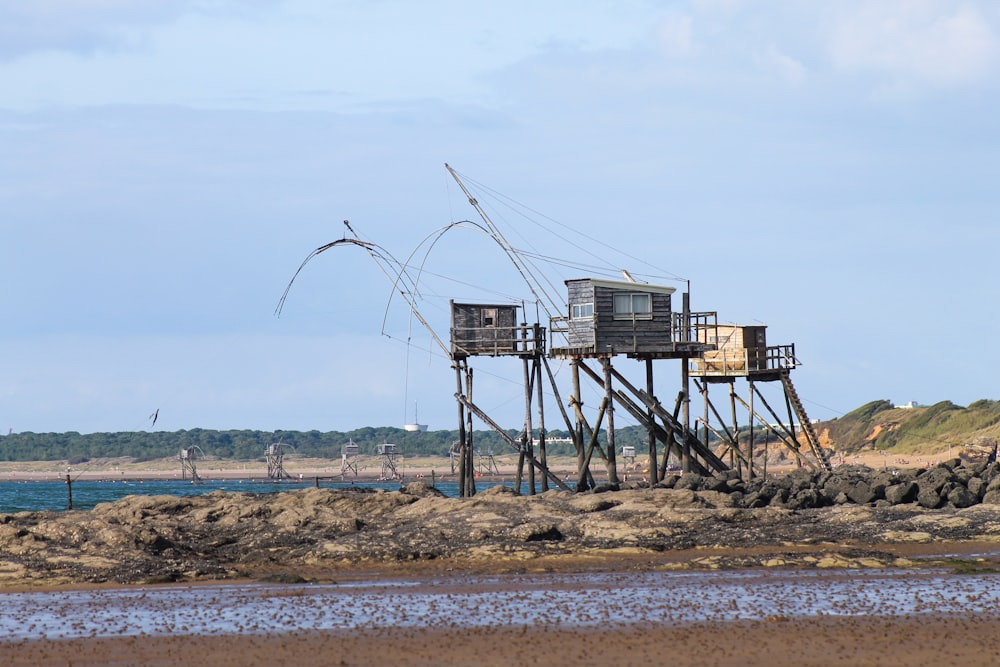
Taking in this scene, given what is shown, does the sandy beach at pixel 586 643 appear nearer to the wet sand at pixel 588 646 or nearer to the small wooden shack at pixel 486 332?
the wet sand at pixel 588 646

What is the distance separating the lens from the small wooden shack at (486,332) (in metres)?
50.2

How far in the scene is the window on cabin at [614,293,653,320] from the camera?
4822 centimetres

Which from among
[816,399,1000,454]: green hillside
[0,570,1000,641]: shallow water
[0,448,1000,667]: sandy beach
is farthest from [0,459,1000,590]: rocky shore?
[816,399,1000,454]: green hillside

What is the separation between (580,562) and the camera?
33094mm

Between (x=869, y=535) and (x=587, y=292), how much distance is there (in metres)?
15.3

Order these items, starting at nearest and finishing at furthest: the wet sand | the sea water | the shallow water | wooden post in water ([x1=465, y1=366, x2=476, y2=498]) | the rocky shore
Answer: the wet sand
the shallow water
the rocky shore
wooden post in water ([x1=465, y1=366, x2=476, y2=498])
the sea water

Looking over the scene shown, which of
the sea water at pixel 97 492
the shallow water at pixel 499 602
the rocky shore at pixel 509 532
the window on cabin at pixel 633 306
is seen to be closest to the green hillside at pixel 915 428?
the sea water at pixel 97 492

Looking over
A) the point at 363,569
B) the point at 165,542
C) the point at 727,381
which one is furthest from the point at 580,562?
the point at 727,381

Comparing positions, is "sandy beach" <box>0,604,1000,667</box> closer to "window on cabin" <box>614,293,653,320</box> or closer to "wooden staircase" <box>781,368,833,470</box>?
"window on cabin" <box>614,293,653,320</box>

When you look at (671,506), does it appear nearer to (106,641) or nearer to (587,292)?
(587,292)

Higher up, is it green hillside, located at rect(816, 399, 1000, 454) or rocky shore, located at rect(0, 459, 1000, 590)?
green hillside, located at rect(816, 399, 1000, 454)

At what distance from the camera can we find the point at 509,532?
35.7m

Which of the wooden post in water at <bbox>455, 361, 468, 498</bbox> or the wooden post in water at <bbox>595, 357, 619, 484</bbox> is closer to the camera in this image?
the wooden post in water at <bbox>595, 357, 619, 484</bbox>

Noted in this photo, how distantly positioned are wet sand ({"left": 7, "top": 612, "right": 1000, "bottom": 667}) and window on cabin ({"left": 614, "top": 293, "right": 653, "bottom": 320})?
2542 cm
